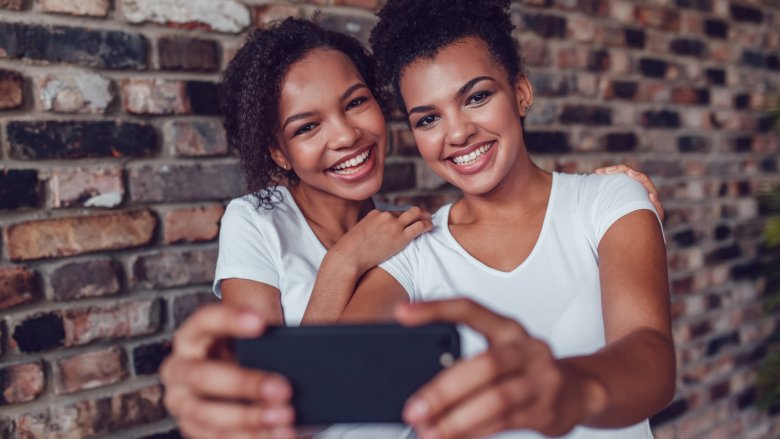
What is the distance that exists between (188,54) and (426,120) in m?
0.51

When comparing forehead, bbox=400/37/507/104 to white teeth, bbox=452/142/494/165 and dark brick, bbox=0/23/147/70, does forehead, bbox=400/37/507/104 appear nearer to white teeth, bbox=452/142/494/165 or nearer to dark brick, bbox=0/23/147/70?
white teeth, bbox=452/142/494/165

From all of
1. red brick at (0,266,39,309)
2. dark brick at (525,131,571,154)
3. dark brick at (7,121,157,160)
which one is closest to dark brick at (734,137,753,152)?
dark brick at (525,131,571,154)

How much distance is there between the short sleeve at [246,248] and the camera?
109cm

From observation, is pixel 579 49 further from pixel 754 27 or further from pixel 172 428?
pixel 172 428

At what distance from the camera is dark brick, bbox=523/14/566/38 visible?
1664 mm

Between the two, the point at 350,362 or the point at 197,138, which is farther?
the point at 197,138

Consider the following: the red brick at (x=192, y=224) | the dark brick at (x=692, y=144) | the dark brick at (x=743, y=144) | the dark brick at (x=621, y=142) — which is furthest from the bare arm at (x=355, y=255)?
the dark brick at (x=743, y=144)

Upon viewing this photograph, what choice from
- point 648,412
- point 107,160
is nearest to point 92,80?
point 107,160

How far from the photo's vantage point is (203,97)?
1284mm

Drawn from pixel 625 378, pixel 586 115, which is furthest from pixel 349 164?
pixel 586 115

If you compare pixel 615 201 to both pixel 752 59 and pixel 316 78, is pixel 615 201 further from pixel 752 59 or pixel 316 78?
pixel 752 59

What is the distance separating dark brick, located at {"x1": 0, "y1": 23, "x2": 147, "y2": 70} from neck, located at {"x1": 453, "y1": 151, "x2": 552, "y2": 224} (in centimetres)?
68

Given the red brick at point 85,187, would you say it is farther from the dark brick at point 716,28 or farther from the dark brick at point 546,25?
the dark brick at point 716,28

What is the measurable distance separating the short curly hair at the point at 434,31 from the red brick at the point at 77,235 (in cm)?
55
